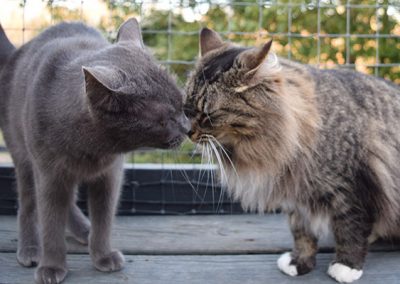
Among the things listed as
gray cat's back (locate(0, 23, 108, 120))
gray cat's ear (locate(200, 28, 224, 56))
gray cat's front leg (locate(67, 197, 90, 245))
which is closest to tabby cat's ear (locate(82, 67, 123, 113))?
gray cat's back (locate(0, 23, 108, 120))

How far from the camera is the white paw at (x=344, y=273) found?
6.33ft

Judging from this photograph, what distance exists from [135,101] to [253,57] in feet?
1.46

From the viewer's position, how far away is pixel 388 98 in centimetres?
214

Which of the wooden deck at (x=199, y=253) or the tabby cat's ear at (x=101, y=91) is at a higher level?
the tabby cat's ear at (x=101, y=91)

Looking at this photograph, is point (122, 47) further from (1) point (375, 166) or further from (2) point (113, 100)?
(1) point (375, 166)

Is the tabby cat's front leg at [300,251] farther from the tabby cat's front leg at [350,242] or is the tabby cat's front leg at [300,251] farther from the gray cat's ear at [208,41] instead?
the gray cat's ear at [208,41]

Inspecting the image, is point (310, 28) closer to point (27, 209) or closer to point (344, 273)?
point (344, 273)

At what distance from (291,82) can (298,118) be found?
15 centimetres

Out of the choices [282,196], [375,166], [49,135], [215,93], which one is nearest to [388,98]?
[375,166]

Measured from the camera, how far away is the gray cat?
64.4 inches

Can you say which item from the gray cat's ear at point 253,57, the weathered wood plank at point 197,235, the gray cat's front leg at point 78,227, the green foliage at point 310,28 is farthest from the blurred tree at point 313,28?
the gray cat's ear at point 253,57

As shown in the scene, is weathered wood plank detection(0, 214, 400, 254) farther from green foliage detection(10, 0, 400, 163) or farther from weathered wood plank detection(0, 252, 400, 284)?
green foliage detection(10, 0, 400, 163)

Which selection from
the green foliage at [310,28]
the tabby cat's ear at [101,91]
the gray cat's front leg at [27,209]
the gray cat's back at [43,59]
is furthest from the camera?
the green foliage at [310,28]

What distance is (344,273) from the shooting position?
1.93 meters
